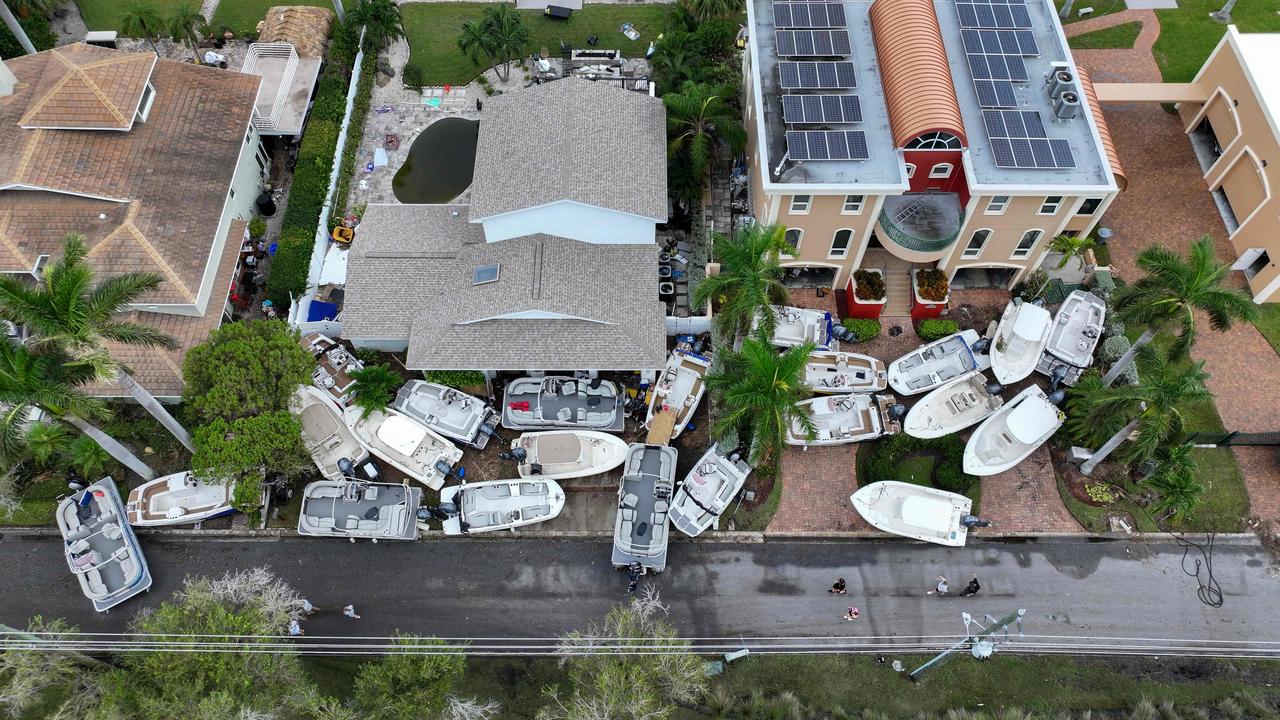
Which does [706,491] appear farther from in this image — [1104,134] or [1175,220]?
[1175,220]

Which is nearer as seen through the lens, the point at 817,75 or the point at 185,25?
the point at 817,75

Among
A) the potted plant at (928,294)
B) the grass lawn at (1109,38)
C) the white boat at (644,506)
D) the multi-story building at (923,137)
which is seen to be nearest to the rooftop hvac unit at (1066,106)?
the multi-story building at (923,137)

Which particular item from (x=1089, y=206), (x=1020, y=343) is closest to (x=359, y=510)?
(x=1020, y=343)

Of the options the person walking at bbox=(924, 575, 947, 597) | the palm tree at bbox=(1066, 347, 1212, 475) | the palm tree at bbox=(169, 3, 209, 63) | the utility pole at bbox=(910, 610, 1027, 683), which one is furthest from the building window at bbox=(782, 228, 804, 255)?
the palm tree at bbox=(169, 3, 209, 63)

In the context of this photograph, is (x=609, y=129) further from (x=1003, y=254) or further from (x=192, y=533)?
(x=192, y=533)

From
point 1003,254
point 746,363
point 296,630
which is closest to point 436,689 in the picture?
point 296,630

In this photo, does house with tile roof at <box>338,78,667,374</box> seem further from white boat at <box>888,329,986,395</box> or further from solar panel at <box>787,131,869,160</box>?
white boat at <box>888,329,986,395</box>

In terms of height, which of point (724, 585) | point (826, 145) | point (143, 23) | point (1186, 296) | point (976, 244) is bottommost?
point (724, 585)
